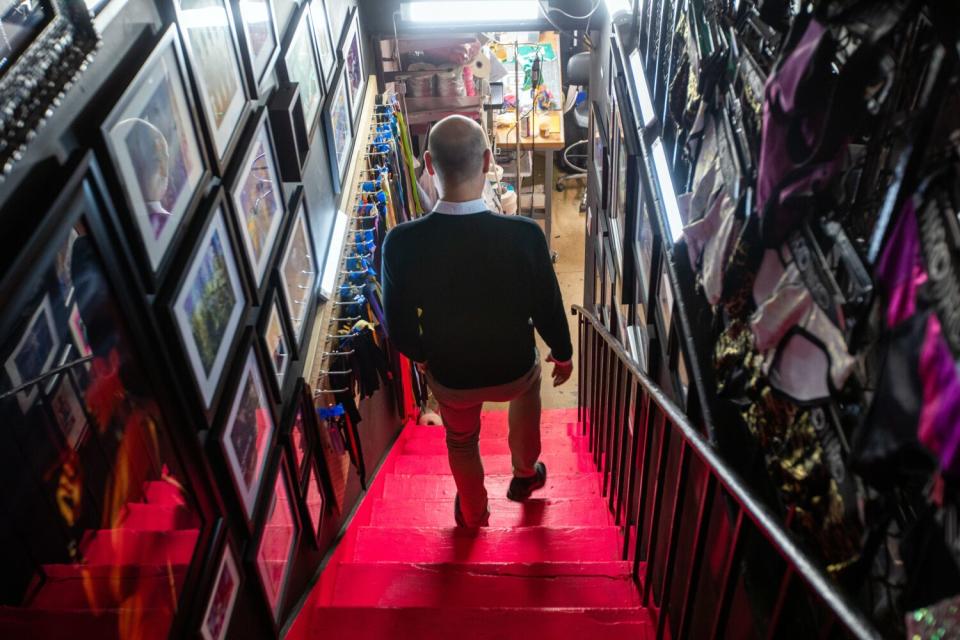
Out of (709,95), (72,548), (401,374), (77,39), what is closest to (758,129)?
(709,95)

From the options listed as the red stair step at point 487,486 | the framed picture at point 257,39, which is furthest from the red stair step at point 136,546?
the red stair step at point 487,486

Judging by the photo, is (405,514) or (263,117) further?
(405,514)

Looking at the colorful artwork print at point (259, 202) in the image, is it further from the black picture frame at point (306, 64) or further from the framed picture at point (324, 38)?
the framed picture at point (324, 38)

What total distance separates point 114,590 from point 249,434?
0.75 m

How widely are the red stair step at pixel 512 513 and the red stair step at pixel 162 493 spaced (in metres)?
2.09

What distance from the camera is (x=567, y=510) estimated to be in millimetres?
3395

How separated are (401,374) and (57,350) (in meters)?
3.65

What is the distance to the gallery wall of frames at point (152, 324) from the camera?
101cm

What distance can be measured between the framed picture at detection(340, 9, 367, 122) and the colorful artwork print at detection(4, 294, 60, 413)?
9.75ft

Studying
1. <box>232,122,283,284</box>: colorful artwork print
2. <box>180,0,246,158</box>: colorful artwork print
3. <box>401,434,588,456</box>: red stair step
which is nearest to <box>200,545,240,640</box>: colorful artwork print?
<box>232,122,283,284</box>: colorful artwork print

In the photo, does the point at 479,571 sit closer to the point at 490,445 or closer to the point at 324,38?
the point at 490,445

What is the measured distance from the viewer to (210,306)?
1.73 meters

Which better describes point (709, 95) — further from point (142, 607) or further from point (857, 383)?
point (142, 607)

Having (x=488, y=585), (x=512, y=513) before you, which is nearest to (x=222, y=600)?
(x=488, y=585)
